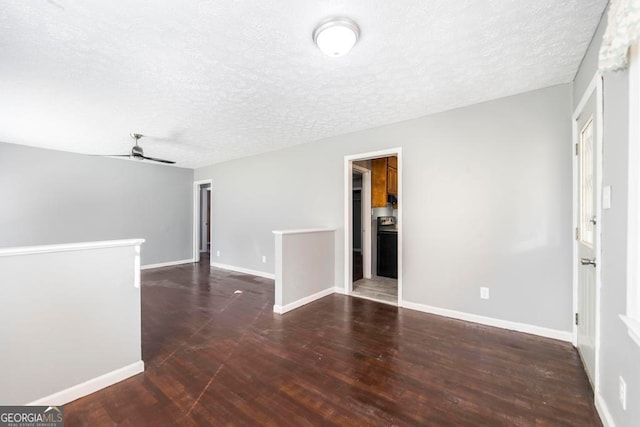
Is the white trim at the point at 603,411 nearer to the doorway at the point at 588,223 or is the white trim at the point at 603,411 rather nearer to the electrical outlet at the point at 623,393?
the doorway at the point at 588,223

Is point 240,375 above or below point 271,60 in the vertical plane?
below

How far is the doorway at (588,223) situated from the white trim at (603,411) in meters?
0.09

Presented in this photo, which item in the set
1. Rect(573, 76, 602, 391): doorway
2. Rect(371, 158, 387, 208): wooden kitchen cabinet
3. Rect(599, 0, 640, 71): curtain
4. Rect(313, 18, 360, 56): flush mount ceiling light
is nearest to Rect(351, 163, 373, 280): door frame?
Rect(371, 158, 387, 208): wooden kitchen cabinet

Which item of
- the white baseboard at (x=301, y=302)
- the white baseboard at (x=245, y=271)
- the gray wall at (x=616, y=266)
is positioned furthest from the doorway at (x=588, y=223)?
the white baseboard at (x=245, y=271)

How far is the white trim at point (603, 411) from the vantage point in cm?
141

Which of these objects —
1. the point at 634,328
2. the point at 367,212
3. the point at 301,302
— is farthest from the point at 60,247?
the point at 367,212

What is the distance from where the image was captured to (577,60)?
6.81 ft

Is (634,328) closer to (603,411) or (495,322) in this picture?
(603,411)

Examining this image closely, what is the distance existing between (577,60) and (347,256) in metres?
3.16

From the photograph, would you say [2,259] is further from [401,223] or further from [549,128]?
[549,128]

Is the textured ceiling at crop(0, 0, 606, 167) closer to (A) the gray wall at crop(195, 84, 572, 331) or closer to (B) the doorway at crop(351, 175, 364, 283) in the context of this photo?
(A) the gray wall at crop(195, 84, 572, 331)

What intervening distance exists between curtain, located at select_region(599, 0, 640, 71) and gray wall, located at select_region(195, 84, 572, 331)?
160cm

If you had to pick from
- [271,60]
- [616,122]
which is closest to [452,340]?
[616,122]

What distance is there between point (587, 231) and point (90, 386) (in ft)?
13.1
